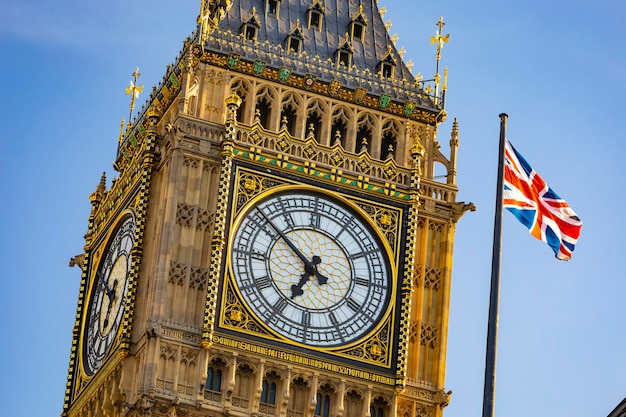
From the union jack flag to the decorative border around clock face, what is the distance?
8835 millimetres

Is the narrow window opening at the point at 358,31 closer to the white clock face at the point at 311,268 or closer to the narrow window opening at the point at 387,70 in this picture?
the narrow window opening at the point at 387,70

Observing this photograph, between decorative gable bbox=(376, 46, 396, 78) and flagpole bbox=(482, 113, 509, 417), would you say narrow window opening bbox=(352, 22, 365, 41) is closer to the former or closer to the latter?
decorative gable bbox=(376, 46, 396, 78)

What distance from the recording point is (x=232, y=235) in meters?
49.5

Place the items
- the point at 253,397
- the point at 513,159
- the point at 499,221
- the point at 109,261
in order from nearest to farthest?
the point at 499,221
the point at 513,159
the point at 253,397
the point at 109,261

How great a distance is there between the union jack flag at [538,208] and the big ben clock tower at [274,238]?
8776mm

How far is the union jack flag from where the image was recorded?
1613 inches

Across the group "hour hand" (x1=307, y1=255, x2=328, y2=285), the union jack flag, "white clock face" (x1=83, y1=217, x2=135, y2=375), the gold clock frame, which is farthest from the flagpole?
"white clock face" (x1=83, y1=217, x2=135, y2=375)

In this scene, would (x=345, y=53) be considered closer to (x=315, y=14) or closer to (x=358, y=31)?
(x=358, y=31)

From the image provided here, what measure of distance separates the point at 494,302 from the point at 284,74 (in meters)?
15.3

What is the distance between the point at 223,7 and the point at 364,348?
27.4 ft

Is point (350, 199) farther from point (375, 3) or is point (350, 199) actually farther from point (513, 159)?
point (513, 159)

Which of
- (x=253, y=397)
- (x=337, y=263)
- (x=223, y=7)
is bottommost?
(x=253, y=397)

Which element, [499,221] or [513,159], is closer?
[499,221]

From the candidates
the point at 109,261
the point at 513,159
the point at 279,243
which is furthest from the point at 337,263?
the point at 513,159
